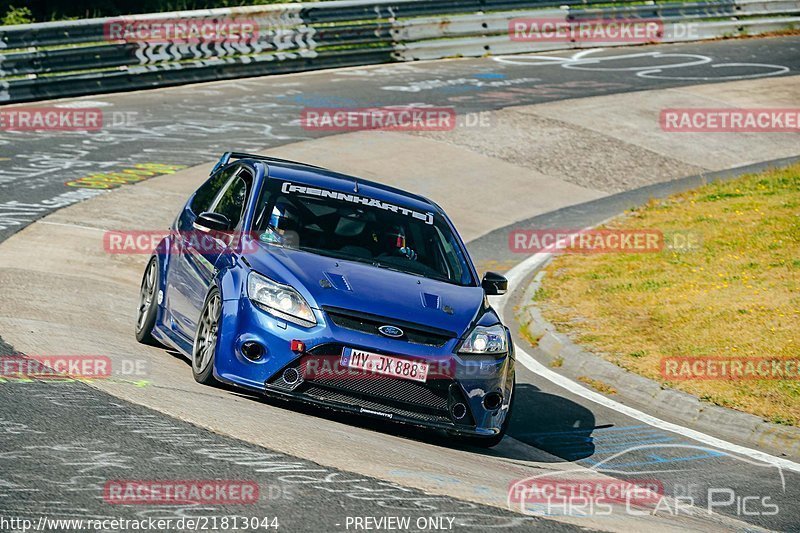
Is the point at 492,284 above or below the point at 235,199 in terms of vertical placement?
below

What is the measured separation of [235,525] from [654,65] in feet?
77.3

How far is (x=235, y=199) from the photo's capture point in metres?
9.48

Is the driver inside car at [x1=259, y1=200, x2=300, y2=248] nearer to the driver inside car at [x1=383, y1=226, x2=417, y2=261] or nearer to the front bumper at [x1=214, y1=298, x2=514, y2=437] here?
the driver inside car at [x1=383, y1=226, x2=417, y2=261]

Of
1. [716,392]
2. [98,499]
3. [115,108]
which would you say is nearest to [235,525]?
[98,499]

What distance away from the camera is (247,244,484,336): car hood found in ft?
25.7

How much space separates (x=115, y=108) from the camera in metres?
20.5

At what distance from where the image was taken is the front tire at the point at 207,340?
805 cm

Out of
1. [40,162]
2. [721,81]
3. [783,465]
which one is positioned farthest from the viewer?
[721,81]

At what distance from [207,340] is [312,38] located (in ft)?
56.2

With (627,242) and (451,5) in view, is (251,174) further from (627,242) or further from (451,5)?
(451,5)

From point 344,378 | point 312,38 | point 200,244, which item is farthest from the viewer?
point 312,38

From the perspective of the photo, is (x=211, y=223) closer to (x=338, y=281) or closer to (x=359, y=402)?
(x=338, y=281)

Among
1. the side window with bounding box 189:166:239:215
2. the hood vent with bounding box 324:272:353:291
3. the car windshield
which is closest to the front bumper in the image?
the hood vent with bounding box 324:272:353:291

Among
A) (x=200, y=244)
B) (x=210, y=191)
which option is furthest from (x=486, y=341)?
(x=210, y=191)
